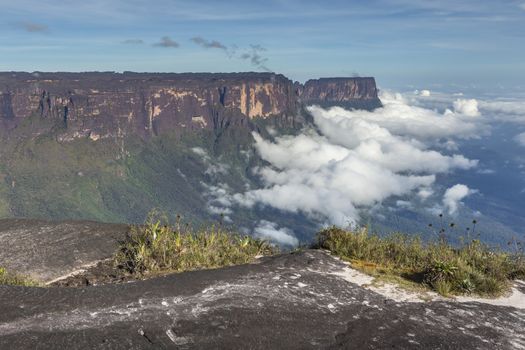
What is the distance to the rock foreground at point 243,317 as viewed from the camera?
26.0 ft

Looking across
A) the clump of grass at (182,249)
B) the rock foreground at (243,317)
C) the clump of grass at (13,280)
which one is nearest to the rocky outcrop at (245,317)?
the rock foreground at (243,317)

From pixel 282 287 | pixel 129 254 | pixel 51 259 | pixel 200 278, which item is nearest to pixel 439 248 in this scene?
pixel 282 287

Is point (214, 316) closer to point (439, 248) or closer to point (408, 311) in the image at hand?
point (408, 311)

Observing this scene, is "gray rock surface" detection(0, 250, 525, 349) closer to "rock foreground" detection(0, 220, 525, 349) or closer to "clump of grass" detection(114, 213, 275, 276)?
"rock foreground" detection(0, 220, 525, 349)

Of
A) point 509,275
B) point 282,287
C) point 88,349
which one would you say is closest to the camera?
point 88,349

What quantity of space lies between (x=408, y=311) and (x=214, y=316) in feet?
12.8

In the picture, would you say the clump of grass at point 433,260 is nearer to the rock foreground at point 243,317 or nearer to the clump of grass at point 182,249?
the rock foreground at point 243,317

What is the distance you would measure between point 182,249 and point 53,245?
14.9ft

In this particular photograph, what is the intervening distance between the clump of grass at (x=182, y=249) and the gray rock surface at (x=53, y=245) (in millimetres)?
977

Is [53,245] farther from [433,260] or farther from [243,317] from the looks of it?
[433,260]

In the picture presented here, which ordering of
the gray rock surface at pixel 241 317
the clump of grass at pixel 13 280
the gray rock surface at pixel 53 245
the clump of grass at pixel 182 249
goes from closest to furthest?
the gray rock surface at pixel 241 317
the clump of grass at pixel 13 280
the clump of grass at pixel 182 249
the gray rock surface at pixel 53 245

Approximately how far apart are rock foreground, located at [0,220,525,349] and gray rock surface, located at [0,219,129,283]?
11.0 feet

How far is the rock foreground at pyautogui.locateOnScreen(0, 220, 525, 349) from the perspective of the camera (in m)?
7.94

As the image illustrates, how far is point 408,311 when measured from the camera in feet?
32.0
